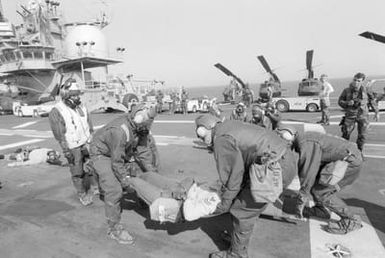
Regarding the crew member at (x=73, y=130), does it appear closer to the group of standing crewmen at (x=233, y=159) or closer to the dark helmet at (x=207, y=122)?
the group of standing crewmen at (x=233, y=159)

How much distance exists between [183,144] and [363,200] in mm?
5962

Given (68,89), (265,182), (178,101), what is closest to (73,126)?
(68,89)

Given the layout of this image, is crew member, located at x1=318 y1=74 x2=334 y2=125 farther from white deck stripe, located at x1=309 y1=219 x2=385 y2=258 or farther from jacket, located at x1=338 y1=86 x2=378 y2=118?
white deck stripe, located at x1=309 y1=219 x2=385 y2=258

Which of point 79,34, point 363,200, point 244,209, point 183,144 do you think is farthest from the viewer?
point 79,34

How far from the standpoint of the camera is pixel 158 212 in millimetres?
3604

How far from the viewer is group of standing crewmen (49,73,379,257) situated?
9.76ft

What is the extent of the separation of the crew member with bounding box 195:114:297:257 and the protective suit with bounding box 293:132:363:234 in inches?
17.8

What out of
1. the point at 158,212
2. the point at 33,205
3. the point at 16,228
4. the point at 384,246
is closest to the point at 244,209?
the point at 158,212

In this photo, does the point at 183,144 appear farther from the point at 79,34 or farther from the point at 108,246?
the point at 79,34

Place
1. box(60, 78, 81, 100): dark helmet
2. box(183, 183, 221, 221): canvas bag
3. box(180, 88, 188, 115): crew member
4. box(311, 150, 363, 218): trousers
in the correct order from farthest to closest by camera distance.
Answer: box(180, 88, 188, 115): crew member → box(60, 78, 81, 100): dark helmet → box(311, 150, 363, 218): trousers → box(183, 183, 221, 221): canvas bag

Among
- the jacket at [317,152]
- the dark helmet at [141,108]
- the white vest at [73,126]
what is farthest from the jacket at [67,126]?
the jacket at [317,152]

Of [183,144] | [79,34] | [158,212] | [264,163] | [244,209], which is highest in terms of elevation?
[79,34]

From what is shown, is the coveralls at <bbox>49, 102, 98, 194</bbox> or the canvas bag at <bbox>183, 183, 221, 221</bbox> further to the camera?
the coveralls at <bbox>49, 102, 98, 194</bbox>

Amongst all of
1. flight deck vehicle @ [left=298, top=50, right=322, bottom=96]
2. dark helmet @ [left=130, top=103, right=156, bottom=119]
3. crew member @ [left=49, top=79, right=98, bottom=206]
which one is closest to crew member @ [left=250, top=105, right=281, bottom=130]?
dark helmet @ [left=130, top=103, right=156, bottom=119]
